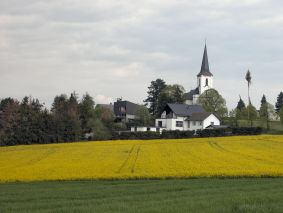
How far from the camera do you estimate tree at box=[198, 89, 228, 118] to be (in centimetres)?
12781

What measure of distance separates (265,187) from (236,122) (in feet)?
324

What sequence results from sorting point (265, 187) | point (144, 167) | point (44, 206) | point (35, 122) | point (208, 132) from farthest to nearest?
point (35, 122) < point (208, 132) < point (144, 167) < point (265, 187) < point (44, 206)

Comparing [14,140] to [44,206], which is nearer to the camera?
[44,206]

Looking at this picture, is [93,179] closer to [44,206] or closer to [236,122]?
[44,206]

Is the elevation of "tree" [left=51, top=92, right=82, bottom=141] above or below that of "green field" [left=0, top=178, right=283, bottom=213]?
above

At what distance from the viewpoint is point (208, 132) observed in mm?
80438

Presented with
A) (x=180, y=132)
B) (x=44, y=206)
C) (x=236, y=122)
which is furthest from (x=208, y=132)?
(x=44, y=206)

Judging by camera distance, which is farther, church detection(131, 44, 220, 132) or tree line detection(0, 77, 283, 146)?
church detection(131, 44, 220, 132)

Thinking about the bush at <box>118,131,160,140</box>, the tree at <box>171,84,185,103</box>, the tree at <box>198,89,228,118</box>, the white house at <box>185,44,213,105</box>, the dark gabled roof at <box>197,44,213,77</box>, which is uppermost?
the dark gabled roof at <box>197,44,213,77</box>

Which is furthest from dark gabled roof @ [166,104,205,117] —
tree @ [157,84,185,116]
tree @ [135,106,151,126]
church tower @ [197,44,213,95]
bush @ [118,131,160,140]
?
church tower @ [197,44,213,95]

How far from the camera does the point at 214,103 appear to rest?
133000mm

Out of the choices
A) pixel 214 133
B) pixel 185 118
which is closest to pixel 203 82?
pixel 185 118

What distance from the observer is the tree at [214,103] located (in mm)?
127812

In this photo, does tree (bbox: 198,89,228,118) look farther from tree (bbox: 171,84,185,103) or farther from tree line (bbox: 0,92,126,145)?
tree line (bbox: 0,92,126,145)
